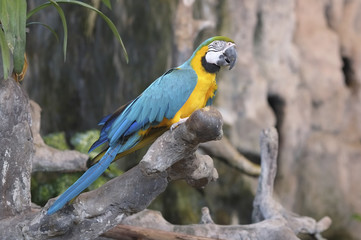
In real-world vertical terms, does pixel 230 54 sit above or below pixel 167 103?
above

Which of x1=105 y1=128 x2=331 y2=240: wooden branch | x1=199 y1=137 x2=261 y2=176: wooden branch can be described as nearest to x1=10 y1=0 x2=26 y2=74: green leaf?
x1=105 y1=128 x2=331 y2=240: wooden branch

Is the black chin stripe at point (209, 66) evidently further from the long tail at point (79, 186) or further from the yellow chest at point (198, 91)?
the long tail at point (79, 186)

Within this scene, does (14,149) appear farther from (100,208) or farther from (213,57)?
(213,57)

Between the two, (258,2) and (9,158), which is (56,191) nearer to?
(9,158)

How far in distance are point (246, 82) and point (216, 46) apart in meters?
1.85

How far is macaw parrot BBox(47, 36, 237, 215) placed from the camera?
1.49 metres

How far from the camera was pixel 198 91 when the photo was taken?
1.56 m

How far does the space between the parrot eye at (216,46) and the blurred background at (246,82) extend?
1140 millimetres

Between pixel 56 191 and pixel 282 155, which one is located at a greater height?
pixel 282 155

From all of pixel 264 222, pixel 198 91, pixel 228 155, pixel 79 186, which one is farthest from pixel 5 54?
pixel 228 155

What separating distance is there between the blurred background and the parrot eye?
114cm

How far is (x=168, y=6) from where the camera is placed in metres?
3.10

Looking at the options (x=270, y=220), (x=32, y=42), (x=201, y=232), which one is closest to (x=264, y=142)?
(x=270, y=220)

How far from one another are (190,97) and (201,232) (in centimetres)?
66
